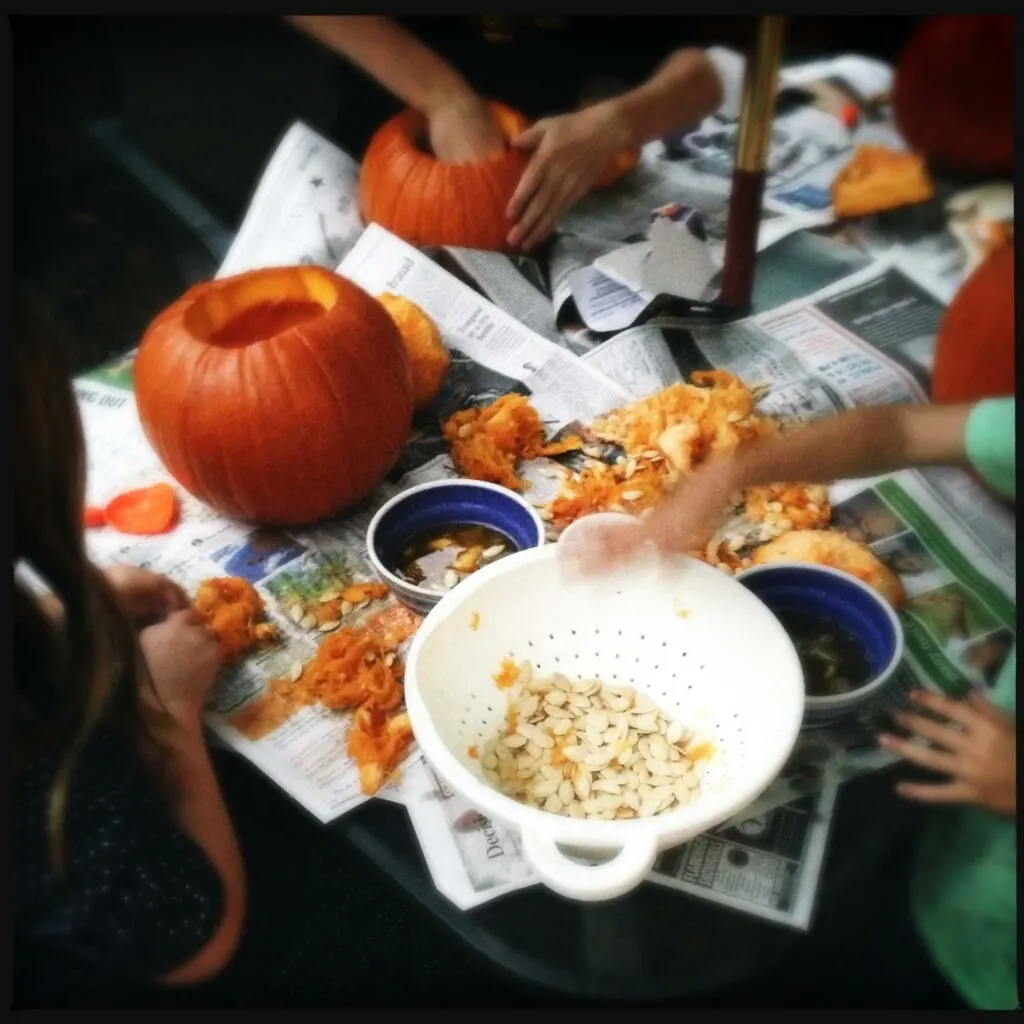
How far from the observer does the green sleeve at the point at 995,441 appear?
355mm

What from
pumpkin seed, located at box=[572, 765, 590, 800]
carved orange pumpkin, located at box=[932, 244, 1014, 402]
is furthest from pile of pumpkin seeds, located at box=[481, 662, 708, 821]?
carved orange pumpkin, located at box=[932, 244, 1014, 402]

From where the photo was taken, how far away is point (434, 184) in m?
0.63

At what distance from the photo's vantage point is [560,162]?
0.58 meters

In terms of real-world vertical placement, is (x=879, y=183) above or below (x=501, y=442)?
above

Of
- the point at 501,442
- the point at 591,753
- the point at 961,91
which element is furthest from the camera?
the point at 501,442

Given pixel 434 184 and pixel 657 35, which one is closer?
pixel 657 35

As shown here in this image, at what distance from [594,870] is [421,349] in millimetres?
365

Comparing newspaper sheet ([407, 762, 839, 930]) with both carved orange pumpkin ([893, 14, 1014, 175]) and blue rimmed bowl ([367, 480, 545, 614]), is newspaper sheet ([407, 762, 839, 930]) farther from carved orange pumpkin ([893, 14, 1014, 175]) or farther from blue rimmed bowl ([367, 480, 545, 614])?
carved orange pumpkin ([893, 14, 1014, 175])

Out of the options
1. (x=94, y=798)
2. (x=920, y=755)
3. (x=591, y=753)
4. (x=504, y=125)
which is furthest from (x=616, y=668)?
(x=504, y=125)

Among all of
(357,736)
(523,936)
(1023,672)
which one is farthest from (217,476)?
(1023,672)

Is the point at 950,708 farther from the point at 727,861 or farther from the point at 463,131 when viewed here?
the point at 463,131

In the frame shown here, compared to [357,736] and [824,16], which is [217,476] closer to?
[357,736]

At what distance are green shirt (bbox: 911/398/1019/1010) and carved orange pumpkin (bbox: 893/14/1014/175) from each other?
100 mm

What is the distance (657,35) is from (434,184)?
0.28 meters
